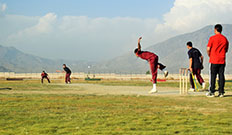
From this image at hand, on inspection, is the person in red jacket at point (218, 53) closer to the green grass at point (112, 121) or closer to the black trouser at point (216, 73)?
the black trouser at point (216, 73)

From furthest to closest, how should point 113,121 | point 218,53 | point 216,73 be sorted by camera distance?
point 216,73 < point 218,53 < point 113,121

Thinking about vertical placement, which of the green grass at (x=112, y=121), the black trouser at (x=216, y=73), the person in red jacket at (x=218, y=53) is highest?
the person in red jacket at (x=218, y=53)

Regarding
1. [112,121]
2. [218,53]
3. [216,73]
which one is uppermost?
[218,53]

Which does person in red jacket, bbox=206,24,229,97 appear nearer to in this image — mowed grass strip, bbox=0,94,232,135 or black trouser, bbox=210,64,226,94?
black trouser, bbox=210,64,226,94

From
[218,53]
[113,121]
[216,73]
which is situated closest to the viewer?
[113,121]

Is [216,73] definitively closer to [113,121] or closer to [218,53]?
[218,53]

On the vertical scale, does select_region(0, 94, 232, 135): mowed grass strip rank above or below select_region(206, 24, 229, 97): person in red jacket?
below

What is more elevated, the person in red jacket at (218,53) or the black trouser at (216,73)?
the person in red jacket at (218,53)

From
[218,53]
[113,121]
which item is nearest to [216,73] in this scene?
[218,53]

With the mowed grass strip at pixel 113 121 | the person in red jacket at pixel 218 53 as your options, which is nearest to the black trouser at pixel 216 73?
the person in red jacket at pixel 218 53

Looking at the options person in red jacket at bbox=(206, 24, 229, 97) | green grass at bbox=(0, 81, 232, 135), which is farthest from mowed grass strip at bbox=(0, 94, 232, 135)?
person in red jacket at bbox=(206, 24, 229, 97)

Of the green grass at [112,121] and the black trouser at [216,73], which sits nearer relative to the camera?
the green grass at [112,121]

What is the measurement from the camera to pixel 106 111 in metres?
8.10

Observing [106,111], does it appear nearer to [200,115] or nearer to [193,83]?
[200,115]
